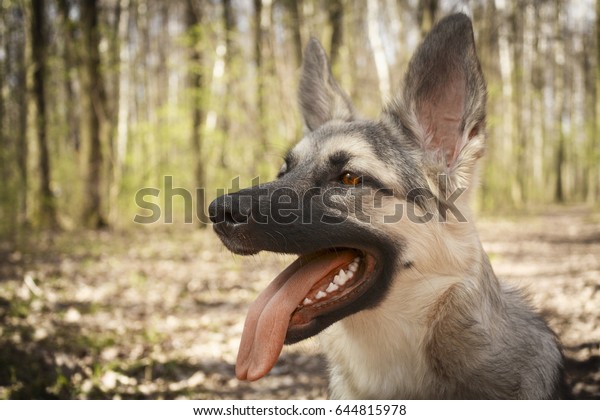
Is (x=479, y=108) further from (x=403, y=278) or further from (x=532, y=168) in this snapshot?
(x=532, y=168)

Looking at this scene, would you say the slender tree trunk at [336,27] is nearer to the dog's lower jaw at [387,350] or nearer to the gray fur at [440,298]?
the gray fur at [440,298]

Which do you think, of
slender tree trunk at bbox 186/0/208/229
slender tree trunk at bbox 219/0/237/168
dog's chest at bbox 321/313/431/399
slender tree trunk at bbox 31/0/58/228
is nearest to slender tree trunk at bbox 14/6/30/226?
slender tree trunk at bbox 31/0/58/228

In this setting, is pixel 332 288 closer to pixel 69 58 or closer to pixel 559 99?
pixel 69 58

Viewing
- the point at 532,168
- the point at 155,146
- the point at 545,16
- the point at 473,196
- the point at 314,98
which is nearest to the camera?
the point at 473,196

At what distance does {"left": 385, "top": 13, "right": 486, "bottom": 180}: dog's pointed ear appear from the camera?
255 cm

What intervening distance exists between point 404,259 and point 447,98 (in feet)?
3.10

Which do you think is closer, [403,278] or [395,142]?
[403,278]

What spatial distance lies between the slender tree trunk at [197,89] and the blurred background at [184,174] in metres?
0.06

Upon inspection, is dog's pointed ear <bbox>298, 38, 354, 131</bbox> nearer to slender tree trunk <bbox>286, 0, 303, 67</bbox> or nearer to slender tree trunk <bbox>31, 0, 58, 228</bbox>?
slender tree trunk <bbox>286, 0, 303, 67</bbox>

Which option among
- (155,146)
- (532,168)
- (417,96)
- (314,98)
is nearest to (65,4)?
(155,146)

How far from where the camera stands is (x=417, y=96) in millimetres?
2883

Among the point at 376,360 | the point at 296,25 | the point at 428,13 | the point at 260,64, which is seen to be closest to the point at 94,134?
the point at 260,64

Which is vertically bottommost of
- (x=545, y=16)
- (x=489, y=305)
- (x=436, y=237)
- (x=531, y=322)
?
(x=531, y=322)

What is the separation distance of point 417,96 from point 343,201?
790 mm
